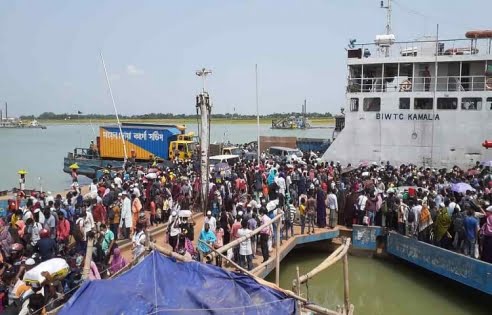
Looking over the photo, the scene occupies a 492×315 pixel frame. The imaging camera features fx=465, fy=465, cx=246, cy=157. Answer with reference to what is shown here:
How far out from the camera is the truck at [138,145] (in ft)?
86.5

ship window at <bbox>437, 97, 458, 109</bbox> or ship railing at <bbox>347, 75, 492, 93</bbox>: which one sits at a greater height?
ship railing at <bbox>347, 75, 492, 93</bbox>


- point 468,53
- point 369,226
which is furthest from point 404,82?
point 369,226

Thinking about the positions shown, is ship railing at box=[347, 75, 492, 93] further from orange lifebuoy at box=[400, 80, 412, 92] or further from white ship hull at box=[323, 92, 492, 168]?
white ship hull at box=[323, 92, 492, 168]

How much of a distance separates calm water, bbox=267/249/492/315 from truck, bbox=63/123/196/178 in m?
14.1

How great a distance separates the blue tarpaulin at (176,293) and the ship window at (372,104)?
56.7 ft

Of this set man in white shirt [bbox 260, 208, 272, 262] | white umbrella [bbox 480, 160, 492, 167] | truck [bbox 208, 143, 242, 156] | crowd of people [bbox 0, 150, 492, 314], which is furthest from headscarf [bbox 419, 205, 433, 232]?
truck [bbox 208, 143, 242, 156]

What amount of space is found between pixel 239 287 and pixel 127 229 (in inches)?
242

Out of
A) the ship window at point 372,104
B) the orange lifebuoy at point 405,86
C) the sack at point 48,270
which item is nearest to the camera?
the sack at point 48,270

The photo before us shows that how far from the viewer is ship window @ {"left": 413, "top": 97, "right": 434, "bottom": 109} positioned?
20297 mm

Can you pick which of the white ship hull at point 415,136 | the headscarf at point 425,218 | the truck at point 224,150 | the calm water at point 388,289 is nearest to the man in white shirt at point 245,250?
the calm water at point 388,289

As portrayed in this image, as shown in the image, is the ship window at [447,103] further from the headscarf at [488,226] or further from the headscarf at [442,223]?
the headscarf at [488,226]

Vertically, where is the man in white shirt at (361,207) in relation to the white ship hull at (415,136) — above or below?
below

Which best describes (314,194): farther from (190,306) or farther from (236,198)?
(190,306)

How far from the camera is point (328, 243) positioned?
13.9m
